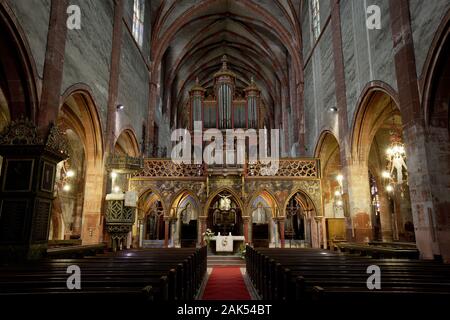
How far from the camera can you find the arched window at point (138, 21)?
675 inches

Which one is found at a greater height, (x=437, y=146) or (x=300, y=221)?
(x=437, y=146)

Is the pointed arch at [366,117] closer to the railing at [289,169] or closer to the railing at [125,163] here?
the railing at [289,169]

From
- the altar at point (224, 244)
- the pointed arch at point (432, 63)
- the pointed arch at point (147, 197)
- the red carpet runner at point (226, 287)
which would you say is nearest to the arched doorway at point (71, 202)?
the pointed arch at point (147, 197)

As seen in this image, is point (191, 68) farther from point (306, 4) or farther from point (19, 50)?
point (19, 50)

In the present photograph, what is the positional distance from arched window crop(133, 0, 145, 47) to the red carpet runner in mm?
12827

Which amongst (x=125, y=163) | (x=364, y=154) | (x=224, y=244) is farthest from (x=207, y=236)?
(x=364, y=154)

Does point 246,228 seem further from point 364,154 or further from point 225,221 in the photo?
point 364,154

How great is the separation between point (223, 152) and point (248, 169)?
1.73m

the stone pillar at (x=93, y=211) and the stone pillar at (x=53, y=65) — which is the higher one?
the stone pillar at (x=53, y=65)

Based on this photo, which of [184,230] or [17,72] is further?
[184,230]

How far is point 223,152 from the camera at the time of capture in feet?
54.4

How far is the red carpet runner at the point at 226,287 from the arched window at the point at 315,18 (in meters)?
12.6

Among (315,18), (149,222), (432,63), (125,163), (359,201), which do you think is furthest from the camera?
(149,222)

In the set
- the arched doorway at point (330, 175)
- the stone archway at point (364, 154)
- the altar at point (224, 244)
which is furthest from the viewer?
the arched doorway at point (330, 175)
